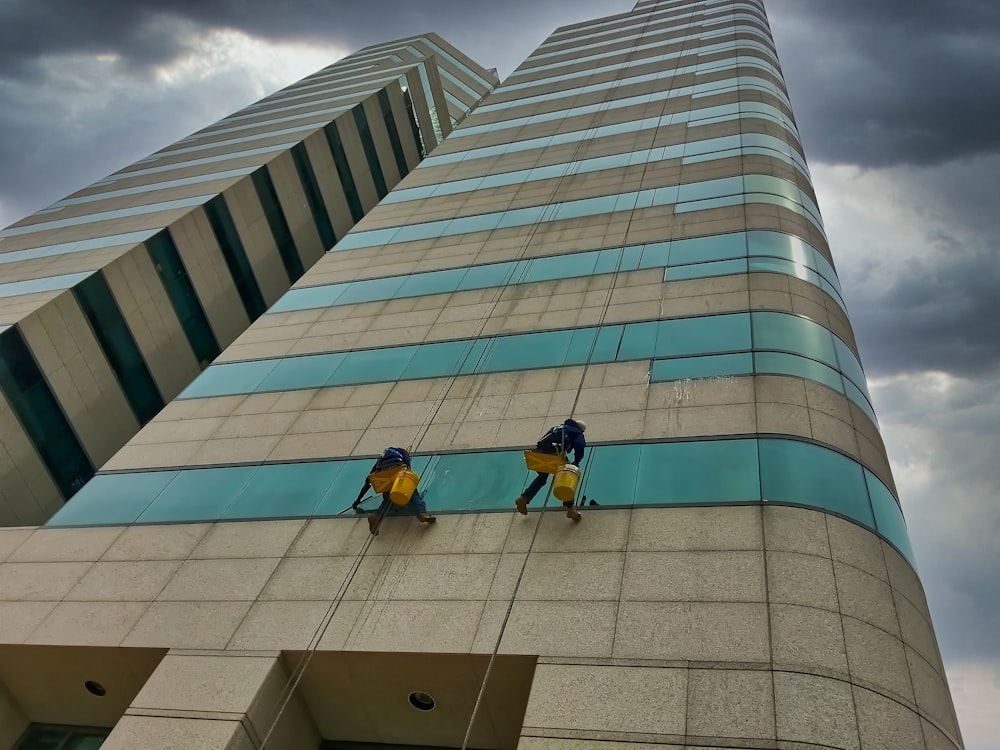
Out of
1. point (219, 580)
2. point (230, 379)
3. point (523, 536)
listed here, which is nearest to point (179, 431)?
point (230, 379)

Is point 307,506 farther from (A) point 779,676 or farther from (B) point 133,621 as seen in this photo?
(A) point 779,676

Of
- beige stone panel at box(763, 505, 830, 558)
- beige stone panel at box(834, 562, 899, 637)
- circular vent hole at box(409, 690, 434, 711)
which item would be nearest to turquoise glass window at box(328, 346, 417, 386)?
circular vent hole at box(409, 690, 434, 711)

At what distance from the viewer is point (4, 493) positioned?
19.1 m

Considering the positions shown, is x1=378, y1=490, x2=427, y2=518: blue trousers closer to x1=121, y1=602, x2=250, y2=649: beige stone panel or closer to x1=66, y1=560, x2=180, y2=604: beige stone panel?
x1=121, y1=602, x2=250, y2=649: beige stone panel

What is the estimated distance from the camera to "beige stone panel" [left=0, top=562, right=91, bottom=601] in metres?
11.6

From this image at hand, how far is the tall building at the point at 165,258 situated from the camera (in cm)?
2077

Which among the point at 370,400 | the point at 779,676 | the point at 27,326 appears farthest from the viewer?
the point at 27,326

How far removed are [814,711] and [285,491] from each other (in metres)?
9.42

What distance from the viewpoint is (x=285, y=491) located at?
42.9 ft

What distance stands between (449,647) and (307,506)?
15.1ft

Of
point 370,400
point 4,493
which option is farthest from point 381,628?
point 4,493

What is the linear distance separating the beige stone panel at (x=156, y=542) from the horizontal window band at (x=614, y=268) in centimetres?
878

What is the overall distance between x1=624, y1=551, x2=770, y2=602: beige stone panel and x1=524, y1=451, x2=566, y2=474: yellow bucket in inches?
69.2

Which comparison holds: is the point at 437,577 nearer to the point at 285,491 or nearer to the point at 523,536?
the point at 523,536
